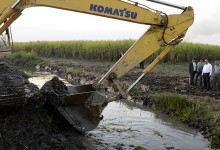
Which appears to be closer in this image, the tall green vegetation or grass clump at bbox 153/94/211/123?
grass clump at bbox 153/94/211/123

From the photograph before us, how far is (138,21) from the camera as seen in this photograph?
8539 mm

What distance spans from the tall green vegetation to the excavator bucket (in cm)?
1970

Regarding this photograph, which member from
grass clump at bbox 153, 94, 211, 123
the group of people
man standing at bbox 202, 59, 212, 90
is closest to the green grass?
grass clump at bbox 153, 94, 211, 123

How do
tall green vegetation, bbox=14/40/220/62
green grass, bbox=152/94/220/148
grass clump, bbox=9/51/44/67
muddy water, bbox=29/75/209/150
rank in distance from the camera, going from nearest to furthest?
1. muddy water, bbox=29/75/209/150
2. green grass, bbox=152/94/220/148
3. tall green vegetation, bbox=14/40/220/62
4. grass clump, bbox=9/51/44/67

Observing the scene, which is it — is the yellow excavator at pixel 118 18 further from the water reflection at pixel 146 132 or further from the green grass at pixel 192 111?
the green grass at pixel 192 111

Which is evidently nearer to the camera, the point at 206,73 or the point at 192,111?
the point at 192,111

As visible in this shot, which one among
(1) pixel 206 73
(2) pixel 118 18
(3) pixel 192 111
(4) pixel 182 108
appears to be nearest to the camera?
(2) pixel 118 18

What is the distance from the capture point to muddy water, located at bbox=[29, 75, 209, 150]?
8984mm

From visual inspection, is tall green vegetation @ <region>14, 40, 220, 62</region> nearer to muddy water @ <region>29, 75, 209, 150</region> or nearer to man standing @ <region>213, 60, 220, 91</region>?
man standing @ <region>213, 60, 220, 91</region>

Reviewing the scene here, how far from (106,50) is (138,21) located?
73.9 ft

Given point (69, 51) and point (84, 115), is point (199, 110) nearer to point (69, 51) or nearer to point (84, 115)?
point (84, 115)

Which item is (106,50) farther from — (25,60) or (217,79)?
(217,79)

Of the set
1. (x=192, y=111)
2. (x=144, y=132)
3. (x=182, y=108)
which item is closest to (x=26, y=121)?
(x=144, y=132)

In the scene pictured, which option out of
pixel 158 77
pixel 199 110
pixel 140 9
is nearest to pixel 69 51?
pixel 158 77
